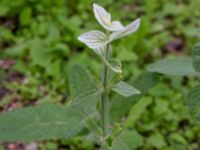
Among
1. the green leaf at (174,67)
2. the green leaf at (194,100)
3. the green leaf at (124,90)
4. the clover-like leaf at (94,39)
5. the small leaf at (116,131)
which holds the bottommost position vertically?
the small leaf at (116,131)

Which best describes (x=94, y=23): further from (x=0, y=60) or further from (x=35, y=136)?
(x=35, y=136)

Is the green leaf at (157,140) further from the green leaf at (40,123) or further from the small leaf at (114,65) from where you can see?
the small leaf at (114,65)

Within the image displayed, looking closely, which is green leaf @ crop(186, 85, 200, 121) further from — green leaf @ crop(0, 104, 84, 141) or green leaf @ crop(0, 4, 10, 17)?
green leaf @ crop(0, 4, 10, 17)

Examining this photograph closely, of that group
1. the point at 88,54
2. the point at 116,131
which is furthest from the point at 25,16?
the point at 116,131

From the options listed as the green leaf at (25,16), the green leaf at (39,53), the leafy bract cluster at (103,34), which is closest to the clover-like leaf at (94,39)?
the leafy bract cluster at (103,34)

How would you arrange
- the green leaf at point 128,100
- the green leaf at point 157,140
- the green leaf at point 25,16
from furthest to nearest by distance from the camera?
the green leaf at point 25,16
the green leaf at point 157,140
the green leaf at point 128,100

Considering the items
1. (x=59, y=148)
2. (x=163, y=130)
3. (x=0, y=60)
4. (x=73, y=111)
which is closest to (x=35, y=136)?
(x=73, y=111)

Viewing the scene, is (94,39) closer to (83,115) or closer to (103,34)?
(103,34)
